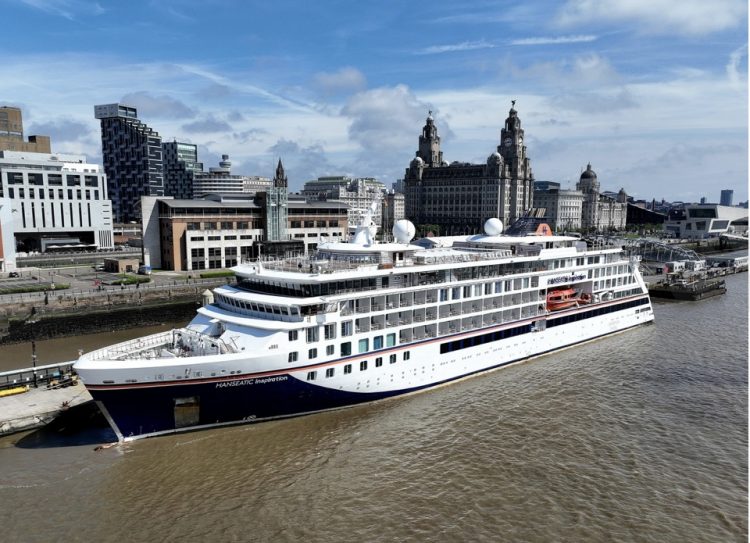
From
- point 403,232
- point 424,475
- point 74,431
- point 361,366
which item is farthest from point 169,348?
point 403,232

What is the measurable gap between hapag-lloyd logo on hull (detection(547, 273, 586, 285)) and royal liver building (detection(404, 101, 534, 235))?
128 metres

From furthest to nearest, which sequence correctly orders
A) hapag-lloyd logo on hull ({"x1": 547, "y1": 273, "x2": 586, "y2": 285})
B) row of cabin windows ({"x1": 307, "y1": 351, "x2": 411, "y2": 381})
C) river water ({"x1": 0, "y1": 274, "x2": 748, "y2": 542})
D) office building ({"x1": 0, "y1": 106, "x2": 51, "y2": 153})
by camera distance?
1. office building ({"x1": 0, "y1": 106, "x2": 51, "y2": 153})
2. hapag-lloyd logo on hull ({"x1": 547, "y1": 273, "x2": 586, "y2": 285})
3. row of cabin windows ({"x1": 307, "y1": 351, "x2": 411, "y2": 381})
4. river water ({"x1": 0, "y1": 274, "x2": 748, "y2": 542})

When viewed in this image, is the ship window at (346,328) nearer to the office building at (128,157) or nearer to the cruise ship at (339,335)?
the cruise ship at (339,335)

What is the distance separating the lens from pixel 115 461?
22188mm

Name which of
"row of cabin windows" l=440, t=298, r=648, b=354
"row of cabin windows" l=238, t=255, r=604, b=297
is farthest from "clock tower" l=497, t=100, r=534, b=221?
"row of cabin windows" l=238, t=255, r=604, b=297

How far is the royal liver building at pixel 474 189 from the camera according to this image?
168 metres

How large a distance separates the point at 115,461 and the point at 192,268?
49983 mm

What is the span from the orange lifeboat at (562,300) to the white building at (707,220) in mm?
139841

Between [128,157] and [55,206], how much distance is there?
2696 inches

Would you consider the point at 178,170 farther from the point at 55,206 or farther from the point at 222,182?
the point at 55,206

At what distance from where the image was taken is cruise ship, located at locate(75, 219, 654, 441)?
919 inches

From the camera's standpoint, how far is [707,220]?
15362 centimetres

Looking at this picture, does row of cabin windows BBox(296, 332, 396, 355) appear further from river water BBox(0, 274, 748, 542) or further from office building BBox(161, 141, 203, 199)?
office building BBox(161, 141, 203, 199)

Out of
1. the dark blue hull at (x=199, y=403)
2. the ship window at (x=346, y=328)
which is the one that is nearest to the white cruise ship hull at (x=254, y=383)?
the dark blue hull at (x=199, y=403)
